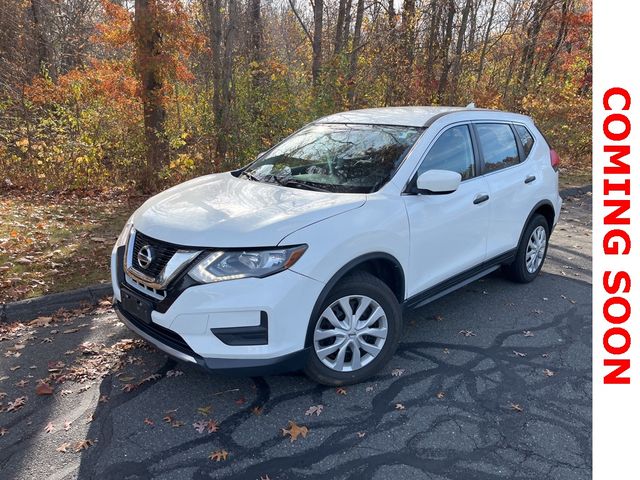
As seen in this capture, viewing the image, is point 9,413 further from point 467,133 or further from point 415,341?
point 467,133

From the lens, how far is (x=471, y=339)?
3971 millimetres

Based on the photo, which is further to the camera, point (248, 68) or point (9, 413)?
point (248, 68)

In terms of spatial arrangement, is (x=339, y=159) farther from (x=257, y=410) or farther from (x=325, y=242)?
(x=257, y=410)

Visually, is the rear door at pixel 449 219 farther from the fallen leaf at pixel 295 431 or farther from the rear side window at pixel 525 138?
the fallen leaf at pixel 295 431

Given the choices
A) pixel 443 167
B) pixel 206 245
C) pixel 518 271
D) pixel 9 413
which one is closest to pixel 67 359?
pixel 9 413

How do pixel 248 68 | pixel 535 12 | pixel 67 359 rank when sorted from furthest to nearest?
pixel 535 12, pixel 248 68, pixel 67 359

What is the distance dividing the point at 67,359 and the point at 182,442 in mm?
1451

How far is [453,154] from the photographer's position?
13.0 feet

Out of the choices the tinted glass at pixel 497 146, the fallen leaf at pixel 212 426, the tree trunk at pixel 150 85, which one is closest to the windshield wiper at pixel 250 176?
the fallen leaf at pixel 212 426

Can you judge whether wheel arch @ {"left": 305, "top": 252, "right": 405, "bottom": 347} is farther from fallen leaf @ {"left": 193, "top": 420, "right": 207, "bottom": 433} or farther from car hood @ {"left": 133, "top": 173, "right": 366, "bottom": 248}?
fallen leaf @ {"left": 193, "top": 420, "right": 207, "bottom": 433}

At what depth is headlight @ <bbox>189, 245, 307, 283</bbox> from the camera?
2.74 m

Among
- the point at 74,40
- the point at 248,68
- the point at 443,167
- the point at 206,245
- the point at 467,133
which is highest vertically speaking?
the point at 74,40

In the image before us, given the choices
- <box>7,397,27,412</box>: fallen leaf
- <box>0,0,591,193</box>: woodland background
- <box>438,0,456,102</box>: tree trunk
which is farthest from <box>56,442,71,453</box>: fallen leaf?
<box>438,0,456,102</box>: tree trunk

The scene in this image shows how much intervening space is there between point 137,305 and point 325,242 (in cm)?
123
